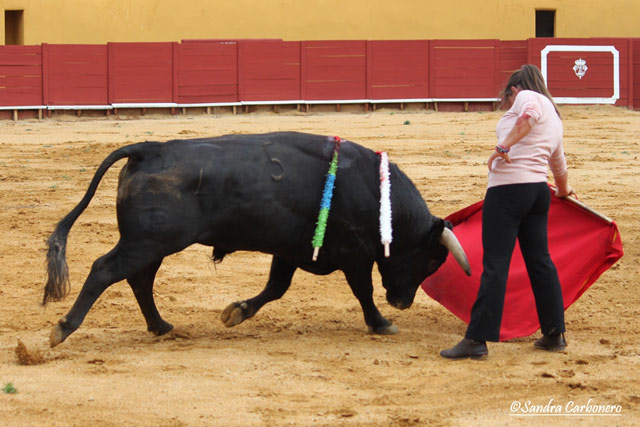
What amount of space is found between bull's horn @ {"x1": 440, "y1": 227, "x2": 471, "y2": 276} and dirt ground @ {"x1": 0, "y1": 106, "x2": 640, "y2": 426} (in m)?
0.40

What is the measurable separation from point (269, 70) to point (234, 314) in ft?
42.5

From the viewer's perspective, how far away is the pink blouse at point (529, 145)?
428 cm

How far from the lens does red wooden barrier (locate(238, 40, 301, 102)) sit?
1752 centimetres

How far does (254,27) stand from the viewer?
63.2 ft

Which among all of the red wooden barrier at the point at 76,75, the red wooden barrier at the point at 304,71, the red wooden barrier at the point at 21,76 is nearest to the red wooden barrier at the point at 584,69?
the red wooden barrier at the point at 304,71

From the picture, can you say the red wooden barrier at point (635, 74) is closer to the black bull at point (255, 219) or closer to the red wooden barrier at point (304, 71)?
the red wooden barrier at point (304, 71)

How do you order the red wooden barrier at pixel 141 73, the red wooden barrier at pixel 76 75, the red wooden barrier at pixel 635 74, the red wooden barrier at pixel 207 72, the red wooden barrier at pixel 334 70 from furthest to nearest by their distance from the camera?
the red wooden barrier at pixel 635 74 < the red wooden barrier at pixel 334 70 < the red wooden barrier at pixel 207 72 < the red wooden barrier at pixel 141 73 < the red wooden barrier at pixel 76 75

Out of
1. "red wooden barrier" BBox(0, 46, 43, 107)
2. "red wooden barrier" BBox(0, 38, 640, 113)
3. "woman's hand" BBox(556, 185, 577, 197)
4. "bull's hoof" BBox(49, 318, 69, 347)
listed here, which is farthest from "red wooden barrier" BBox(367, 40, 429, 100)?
"bull's hoof" BBox(49, 318, 69, 347)

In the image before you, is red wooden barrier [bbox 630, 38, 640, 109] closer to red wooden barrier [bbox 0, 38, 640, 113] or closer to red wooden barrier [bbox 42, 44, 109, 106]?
red wooden barrier [bbox 0, 38, 640, 113]

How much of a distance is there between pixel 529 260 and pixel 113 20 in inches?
612

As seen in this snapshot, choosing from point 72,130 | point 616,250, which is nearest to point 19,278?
point 616,250

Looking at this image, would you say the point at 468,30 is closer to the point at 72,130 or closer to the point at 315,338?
the point at 72,130

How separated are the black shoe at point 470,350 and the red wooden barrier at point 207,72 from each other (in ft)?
43.9

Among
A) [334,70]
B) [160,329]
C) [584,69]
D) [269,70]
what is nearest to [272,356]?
[160,329]
